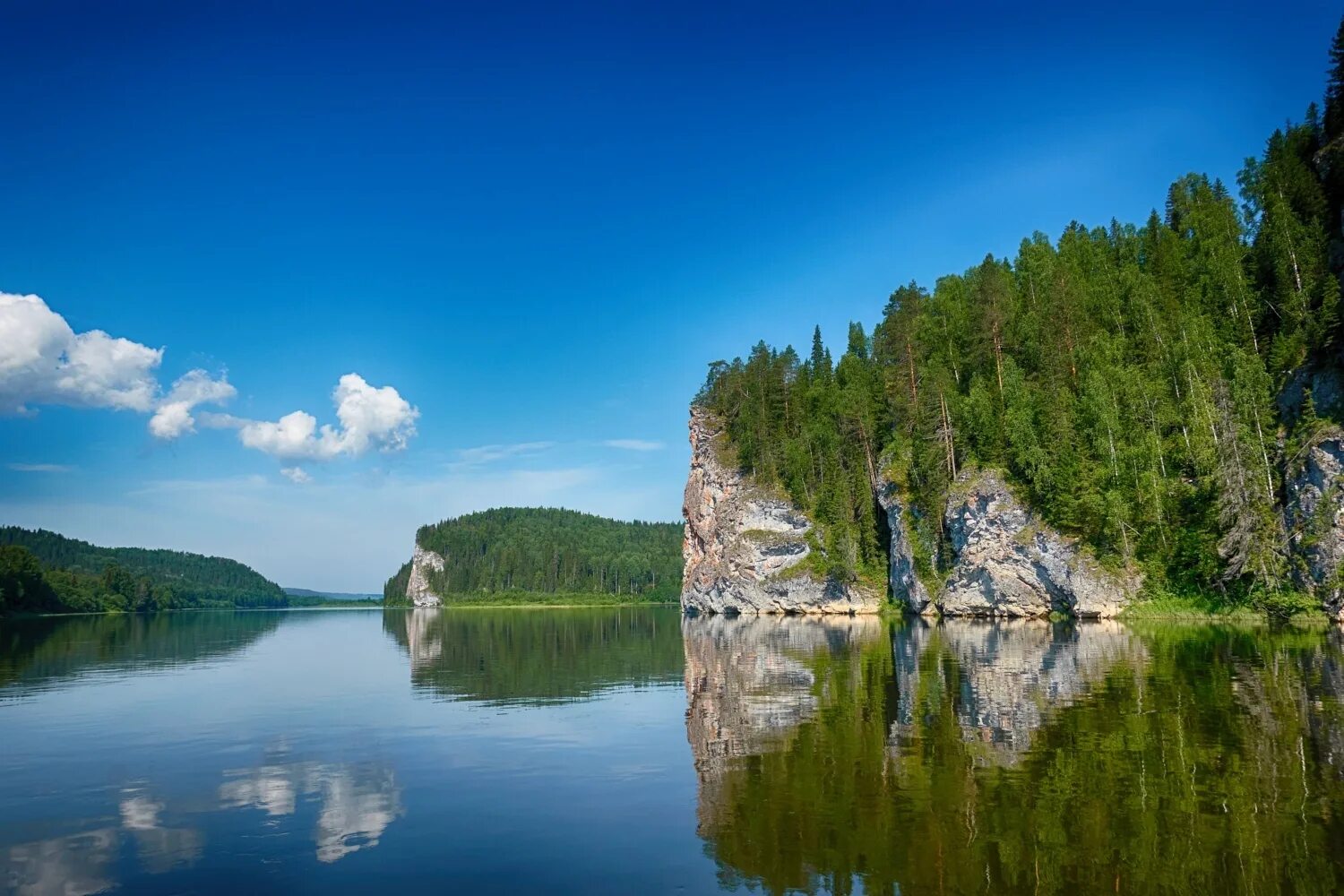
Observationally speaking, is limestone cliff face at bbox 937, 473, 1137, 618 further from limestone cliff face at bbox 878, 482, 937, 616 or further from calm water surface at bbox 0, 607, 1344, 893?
calm water surface at bbox 0, 607, 1344, 893

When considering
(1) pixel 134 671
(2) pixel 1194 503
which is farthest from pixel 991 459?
(1) pixel 134 671

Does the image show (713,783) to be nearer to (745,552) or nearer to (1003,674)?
(1003,674)

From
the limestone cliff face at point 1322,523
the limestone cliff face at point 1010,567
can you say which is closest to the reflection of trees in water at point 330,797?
the limestone cliff face at point 1322,523

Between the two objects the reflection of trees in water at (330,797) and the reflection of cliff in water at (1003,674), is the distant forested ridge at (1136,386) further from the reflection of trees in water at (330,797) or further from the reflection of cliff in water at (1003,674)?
the reflection of trees in water at (330,797)

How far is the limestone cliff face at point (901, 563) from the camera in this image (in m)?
79.4

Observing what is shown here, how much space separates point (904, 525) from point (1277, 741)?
218ft

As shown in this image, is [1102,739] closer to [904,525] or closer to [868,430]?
[904,525]

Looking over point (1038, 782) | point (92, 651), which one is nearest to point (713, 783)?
point (1038, 782)

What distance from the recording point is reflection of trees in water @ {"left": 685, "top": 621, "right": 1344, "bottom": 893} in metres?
10.0

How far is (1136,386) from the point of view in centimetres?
6569

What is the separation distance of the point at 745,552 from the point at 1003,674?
78610 mm

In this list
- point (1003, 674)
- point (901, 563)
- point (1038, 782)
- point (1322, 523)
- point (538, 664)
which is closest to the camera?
point (1038, 782)

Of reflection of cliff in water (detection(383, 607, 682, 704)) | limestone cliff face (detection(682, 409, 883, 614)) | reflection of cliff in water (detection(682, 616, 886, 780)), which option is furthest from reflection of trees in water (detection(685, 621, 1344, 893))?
limestone cliff face (detection(682, 409, 883, 614))

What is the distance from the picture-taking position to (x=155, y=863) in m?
11.5
